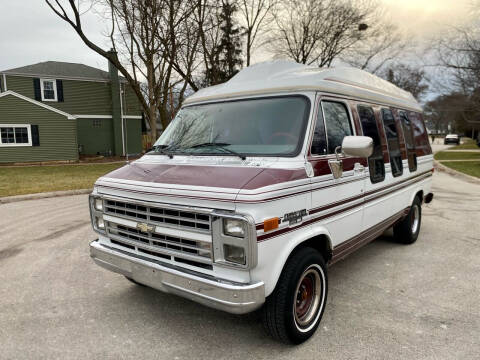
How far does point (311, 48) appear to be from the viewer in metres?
23.8

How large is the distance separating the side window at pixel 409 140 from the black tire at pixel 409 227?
0.70 metres

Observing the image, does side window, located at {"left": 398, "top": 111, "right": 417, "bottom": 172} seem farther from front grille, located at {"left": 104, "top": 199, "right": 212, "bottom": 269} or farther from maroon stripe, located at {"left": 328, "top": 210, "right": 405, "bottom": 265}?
front grille, located at {"left": 104, "top": 199, "right": 212, "bottom": 269}

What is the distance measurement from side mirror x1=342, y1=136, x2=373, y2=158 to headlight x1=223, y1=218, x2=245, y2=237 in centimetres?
132

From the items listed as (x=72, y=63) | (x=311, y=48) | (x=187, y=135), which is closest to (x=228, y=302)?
(x=187, y=135)

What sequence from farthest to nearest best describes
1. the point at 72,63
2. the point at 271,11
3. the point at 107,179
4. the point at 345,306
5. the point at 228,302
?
the point at 72,63
the point at 271,11
the point at 345,306
the point at 107,179
the point at 228,302

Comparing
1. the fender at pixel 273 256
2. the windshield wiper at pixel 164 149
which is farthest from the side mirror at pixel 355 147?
the windshield wiper at pixel 164 149

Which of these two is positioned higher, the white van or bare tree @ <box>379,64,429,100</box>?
bare tree @ <box>379,64,429,100</box>

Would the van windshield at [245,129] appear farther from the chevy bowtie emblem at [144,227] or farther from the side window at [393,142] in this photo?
the side window at [393,142]

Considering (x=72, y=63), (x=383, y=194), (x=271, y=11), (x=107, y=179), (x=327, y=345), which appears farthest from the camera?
(x=72, y=63)

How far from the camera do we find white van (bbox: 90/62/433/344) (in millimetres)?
2641

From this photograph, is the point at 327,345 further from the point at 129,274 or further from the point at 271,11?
the point at 271,11

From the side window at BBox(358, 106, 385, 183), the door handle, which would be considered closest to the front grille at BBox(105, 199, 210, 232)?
the door handle

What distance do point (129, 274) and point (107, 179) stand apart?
941 millimetres

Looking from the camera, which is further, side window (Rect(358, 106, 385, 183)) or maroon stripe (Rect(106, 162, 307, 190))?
side window (Rect(358, 106, 385, 183))
